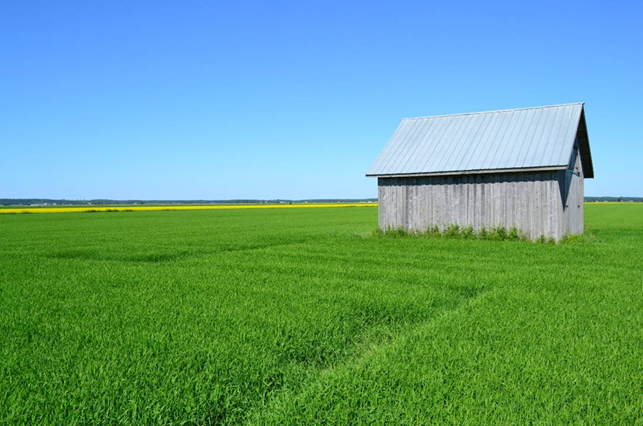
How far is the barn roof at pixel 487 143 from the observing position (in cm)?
2070

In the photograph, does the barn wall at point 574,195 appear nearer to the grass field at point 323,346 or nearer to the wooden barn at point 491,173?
the wooden barn at point 491,173

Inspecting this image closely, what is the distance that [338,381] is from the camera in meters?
5.27

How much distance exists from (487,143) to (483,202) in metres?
3.06

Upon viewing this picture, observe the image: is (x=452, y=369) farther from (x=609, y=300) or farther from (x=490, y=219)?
(x=490, y=219)

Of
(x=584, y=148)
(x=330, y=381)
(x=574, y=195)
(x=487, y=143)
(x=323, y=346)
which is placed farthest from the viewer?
(x=584, y=148)

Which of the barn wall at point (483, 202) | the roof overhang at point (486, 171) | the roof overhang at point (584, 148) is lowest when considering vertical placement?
the barn wall at point (483, 202)

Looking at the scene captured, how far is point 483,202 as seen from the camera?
2141 cm

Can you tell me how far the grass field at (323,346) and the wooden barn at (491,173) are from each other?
8.03 m

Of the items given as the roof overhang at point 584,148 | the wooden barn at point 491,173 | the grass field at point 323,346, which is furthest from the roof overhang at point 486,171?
the grass field at point 323,346

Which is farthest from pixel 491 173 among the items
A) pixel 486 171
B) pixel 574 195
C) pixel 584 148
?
pixel 584 148

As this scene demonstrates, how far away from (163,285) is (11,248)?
13.6m

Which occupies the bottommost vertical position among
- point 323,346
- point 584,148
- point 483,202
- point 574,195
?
point 323,346

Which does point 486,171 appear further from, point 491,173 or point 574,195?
point 574,195

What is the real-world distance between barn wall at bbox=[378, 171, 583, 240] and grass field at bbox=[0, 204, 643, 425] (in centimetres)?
779
